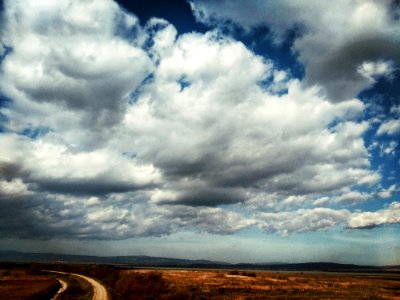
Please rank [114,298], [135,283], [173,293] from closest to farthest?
[173,293] → [114,298] → [135,283]

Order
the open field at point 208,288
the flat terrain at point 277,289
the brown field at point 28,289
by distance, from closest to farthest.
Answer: the open field at point 208,288 → the brown field at point 28,289 → the flat terrain at point 277,289

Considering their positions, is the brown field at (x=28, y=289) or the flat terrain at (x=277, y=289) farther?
the flat terrain at (x=277, y=289)

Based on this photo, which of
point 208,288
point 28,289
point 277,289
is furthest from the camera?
point 277,289

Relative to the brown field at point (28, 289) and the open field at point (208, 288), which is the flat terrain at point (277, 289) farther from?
the brown field at point (28, 289)

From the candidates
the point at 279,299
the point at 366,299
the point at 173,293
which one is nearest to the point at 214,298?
the point at 173,293

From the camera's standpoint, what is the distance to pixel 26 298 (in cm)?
4816

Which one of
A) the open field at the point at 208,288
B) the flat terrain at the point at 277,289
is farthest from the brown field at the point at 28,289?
the flat terrain at the point at 277,289

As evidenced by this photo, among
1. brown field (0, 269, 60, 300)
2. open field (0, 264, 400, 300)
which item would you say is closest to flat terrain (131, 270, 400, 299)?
open field (0, 264, 400, 300)

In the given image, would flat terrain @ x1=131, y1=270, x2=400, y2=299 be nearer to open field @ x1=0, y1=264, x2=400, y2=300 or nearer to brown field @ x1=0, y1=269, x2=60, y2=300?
open field @ x1=0, y1=264, x2=400, y2=300

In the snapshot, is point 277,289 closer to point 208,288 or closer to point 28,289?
point 208,288

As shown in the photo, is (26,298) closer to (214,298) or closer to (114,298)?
(114,298)

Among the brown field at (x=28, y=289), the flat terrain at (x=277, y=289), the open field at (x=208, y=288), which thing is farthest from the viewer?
the flat terrain at (x=277, y=289)

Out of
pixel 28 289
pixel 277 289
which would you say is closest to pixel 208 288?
pixel 277 289

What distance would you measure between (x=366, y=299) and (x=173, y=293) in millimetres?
28648
